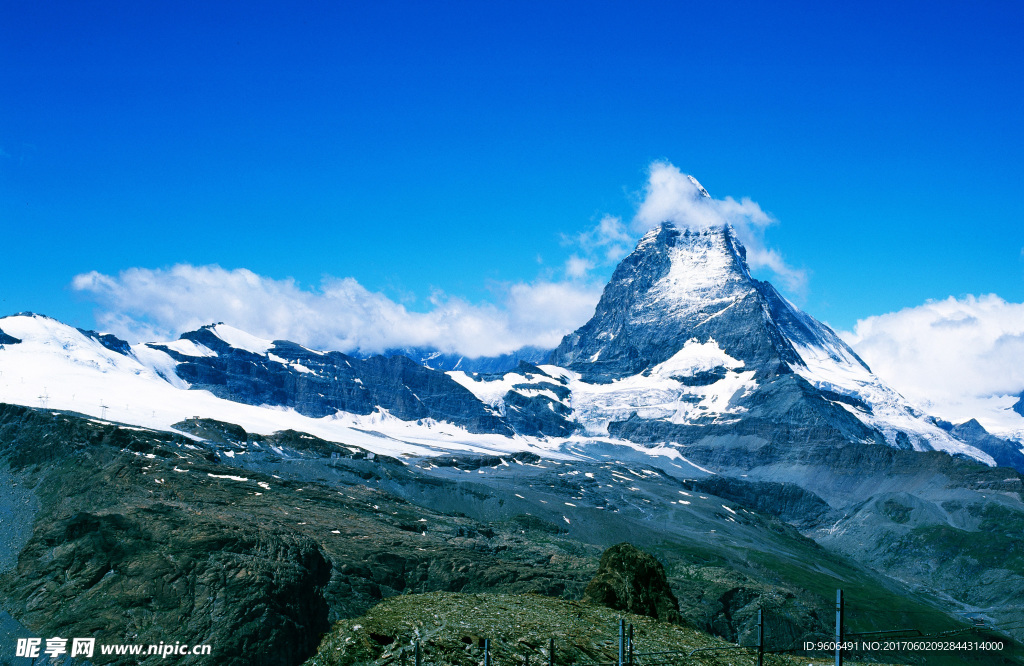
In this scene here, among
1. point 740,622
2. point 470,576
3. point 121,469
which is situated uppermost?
point 121,469

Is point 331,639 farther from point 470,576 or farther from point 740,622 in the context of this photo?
point 740,622

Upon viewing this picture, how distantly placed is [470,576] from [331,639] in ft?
210

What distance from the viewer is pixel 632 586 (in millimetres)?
77062

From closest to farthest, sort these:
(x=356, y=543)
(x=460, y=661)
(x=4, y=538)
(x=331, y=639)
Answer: (x=460, y=661) < (x=331, y=639) < (x=4, y=538) < (x=356, y=543)

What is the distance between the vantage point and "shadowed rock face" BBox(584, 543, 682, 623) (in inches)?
2970

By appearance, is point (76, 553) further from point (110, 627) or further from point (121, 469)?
point (121, 469)

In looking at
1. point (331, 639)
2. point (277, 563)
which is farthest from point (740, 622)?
point (331, 639)

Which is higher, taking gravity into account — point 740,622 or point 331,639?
point 331,639

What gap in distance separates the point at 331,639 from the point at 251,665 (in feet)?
24.7

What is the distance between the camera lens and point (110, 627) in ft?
203

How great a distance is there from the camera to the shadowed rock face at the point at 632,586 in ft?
247

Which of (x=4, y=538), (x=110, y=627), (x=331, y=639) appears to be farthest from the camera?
(x=4, y=538)

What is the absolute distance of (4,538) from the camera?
88812mm

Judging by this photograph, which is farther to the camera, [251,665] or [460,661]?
[251,665]
